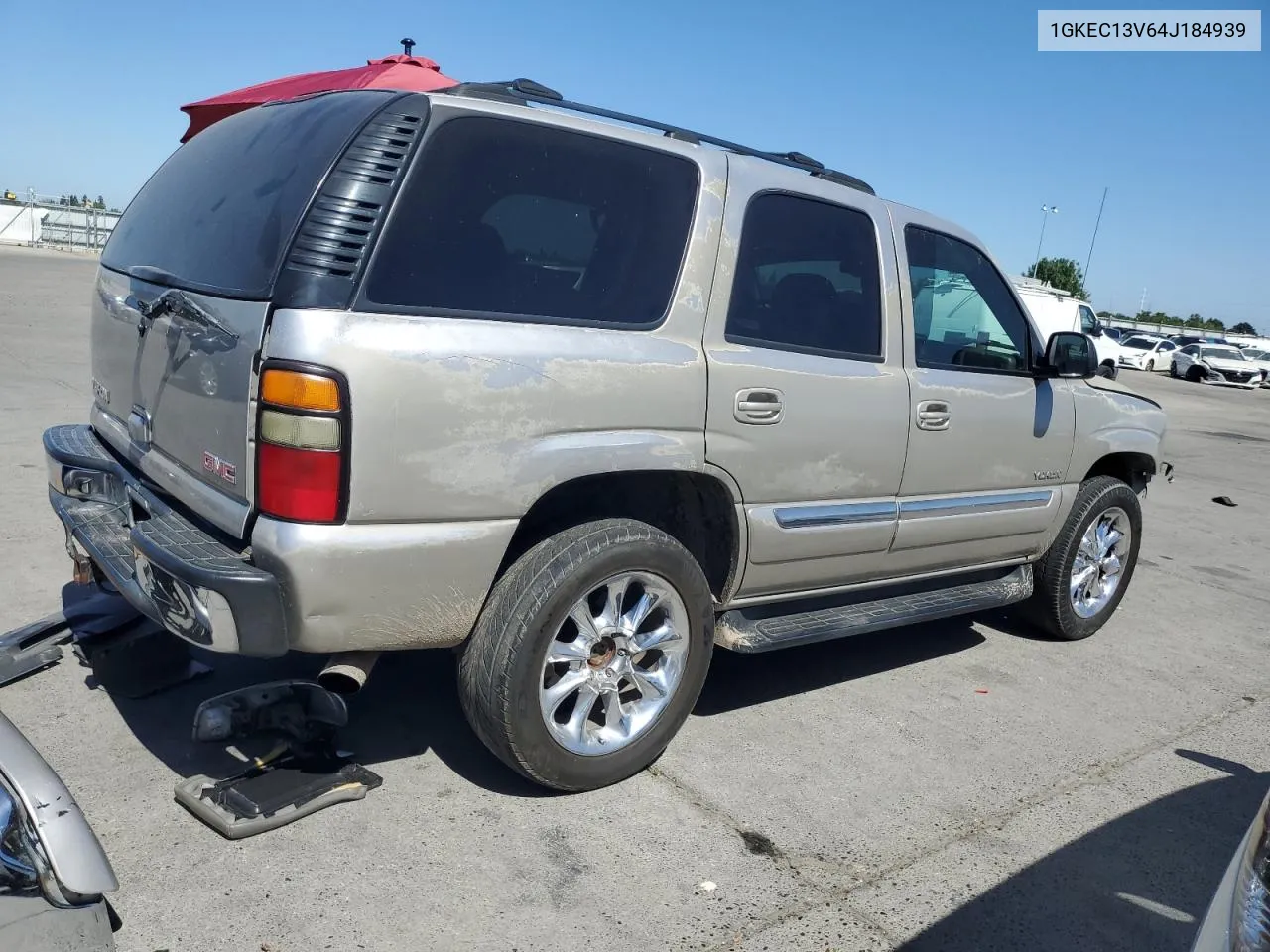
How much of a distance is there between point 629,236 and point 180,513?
1593 mm

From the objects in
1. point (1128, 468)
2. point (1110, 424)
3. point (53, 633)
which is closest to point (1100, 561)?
point (1128, 468)

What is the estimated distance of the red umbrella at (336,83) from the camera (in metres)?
7.58

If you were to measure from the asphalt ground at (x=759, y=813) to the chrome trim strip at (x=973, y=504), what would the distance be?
789 mm

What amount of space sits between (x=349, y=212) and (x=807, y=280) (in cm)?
176

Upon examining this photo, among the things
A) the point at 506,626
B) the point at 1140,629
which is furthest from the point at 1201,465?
the point at 506,626

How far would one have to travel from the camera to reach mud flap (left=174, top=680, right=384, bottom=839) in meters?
3.02

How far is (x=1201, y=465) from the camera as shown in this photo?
43.5 ft

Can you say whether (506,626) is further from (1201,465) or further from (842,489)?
(1201,465)

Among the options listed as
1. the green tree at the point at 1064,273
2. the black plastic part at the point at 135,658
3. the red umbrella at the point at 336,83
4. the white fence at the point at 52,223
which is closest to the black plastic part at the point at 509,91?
the black plastic part at the point at 135,658

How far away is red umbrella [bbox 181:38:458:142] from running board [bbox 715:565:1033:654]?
4.62 metres

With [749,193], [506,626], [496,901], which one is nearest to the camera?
[496,901]

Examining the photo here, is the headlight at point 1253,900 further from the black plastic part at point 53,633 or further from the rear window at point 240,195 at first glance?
the black plastic part at point 53,633

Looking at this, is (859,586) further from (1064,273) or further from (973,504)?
(1064,273)

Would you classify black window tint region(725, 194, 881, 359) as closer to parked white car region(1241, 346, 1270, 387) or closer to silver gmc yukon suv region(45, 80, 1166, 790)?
silver gmc yukon suv region(45, 80, 1166, 790)
